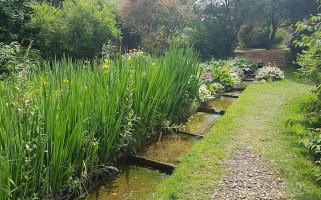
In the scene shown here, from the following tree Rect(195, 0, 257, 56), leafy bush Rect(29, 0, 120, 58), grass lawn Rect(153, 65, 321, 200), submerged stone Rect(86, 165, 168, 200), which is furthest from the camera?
tree Rect(195, 0, 257, 56)

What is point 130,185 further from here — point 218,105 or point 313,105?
point 218,105

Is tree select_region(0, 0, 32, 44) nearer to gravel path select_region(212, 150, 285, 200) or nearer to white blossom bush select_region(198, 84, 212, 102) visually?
white blossom bush select_region(198, 84, 212, 102)

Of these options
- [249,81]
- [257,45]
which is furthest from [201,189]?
[257,45]

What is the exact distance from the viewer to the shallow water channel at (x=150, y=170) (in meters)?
2.13

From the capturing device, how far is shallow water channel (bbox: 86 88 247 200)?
213 centimetres

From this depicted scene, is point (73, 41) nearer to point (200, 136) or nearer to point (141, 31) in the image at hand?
point (141, 31)

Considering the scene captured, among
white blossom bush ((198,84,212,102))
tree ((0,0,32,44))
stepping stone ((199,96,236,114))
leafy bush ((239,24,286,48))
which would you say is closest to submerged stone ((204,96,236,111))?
stepping stone ((199,96,236,114))

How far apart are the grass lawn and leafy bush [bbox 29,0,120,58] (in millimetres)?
→ 8022

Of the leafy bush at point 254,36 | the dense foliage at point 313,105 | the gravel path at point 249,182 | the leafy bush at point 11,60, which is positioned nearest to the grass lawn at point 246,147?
the gravel path at point 249,182

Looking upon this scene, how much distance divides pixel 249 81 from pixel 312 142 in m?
6.97

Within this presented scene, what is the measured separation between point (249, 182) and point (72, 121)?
179 cm

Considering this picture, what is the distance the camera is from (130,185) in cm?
227

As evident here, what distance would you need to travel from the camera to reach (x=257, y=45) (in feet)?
75.9

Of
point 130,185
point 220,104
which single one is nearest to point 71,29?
point 220,104
